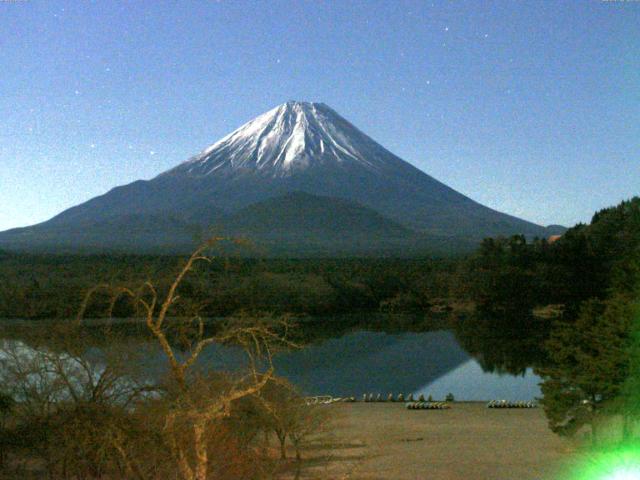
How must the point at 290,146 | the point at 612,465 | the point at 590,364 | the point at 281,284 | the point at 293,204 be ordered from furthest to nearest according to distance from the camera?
1. the point at 290,146
2. the point at 293,204
3. the point at 281,284
4. the point at 590,364
5. the point at 612,465

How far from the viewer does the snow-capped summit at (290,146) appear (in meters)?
106

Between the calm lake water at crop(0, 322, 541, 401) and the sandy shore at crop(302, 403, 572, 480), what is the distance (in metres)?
3.21

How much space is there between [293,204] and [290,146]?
71.8 feet

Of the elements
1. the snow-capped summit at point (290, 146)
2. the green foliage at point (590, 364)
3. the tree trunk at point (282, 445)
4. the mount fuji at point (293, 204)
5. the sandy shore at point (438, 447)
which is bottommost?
the sandy shore at point (438, 447)

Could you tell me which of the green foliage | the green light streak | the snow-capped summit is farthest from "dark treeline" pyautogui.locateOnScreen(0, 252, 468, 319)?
the snow-capped summit

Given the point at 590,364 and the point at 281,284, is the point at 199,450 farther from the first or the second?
the point at 281,284

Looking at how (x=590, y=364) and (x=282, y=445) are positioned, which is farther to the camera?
(x=282, y=445)

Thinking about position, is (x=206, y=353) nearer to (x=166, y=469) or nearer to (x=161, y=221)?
(x=166, y=469)

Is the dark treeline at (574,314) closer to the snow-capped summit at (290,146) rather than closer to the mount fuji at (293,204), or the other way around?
the mount fuji at (293,204)

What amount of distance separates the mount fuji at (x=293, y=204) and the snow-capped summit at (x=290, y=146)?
135mm

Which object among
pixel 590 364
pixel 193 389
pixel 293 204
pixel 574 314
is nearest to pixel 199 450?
pixel 193 389

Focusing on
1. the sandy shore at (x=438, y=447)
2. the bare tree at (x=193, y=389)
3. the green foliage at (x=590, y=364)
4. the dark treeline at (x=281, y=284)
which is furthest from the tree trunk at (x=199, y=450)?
the dark treeline at (x=281, y=284)

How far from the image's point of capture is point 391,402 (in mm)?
18797

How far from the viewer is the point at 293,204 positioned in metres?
89.8
